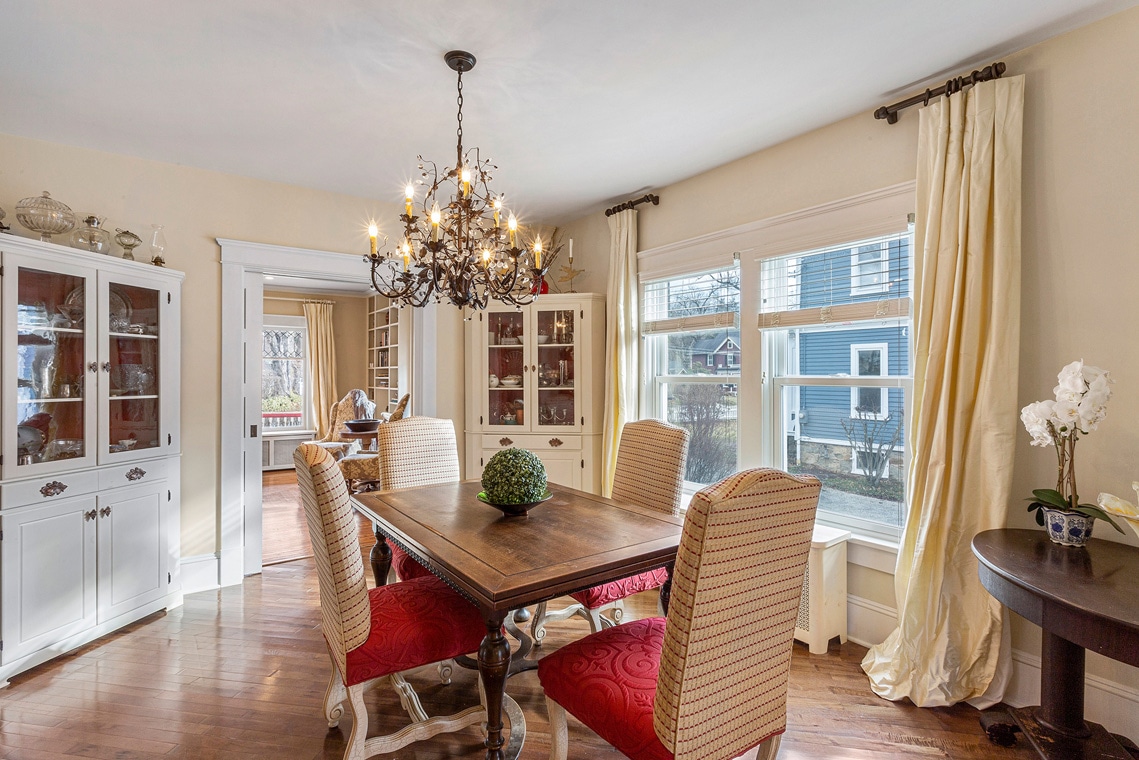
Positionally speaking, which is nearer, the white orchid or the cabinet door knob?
the white orchid

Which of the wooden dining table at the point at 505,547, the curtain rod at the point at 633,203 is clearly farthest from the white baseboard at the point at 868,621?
the curtain rod at the point at 633,203

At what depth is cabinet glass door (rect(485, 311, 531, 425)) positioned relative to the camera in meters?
4.25

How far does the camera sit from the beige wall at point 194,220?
3.03 meters

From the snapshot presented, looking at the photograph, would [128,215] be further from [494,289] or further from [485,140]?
[494,289]

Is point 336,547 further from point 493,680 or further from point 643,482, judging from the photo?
point 643,482

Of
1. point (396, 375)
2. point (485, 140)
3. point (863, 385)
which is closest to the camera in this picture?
point (863, 385)

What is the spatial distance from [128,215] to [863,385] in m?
4.22

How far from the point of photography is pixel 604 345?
13.8 ft

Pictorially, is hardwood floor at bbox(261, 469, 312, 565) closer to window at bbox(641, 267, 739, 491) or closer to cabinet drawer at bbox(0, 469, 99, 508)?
cabinet drawer at bbox(0, 469, 99, 508)

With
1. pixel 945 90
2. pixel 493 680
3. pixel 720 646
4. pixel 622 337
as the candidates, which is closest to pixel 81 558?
pixel 493 680

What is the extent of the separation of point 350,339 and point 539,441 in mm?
4757

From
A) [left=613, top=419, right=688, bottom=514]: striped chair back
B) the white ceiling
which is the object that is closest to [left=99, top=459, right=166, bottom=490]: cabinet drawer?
the white ceiling

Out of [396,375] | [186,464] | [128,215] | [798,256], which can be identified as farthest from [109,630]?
[798,256]

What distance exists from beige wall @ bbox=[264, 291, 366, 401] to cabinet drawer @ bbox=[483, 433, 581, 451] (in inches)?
168
